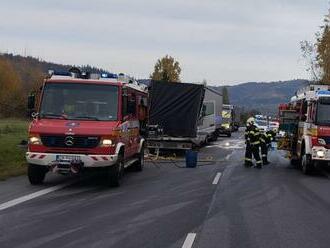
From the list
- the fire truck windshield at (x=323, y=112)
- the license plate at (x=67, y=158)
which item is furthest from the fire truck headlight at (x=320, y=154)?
the license plate at (x=67, y=158)

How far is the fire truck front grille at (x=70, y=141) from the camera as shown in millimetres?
13062

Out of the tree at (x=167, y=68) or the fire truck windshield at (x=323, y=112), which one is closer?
the fire truck windshield at (x=323, y=112)

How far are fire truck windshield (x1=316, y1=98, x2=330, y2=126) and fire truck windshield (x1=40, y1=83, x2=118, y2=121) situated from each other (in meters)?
6.88

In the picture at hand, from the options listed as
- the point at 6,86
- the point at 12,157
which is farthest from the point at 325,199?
the point at 6,86

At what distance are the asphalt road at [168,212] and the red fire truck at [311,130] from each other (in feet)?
4.88

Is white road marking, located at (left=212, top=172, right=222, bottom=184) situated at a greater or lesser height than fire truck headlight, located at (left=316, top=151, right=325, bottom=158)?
lesser

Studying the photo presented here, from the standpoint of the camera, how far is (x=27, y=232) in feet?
Answer: 27.4

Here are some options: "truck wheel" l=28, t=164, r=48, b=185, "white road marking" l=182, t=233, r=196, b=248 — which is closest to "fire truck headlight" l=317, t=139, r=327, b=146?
"truck wheel" l=28, t=164, r=48, b=185

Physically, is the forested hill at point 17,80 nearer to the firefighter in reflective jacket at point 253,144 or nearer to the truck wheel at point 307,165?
the firefighter in reflective jacket at point 253,144

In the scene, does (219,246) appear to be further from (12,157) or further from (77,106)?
(12,157)

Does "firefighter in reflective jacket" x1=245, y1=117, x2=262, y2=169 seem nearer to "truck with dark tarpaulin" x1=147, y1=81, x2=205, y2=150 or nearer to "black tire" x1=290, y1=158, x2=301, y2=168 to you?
"black tire" x1=290, y1=158, x2=301, y2=168

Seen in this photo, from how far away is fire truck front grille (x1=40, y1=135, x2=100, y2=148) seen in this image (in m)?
13.1

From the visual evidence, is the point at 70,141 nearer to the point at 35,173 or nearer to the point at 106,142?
the point at 106,142

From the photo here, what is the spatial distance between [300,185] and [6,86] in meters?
111
